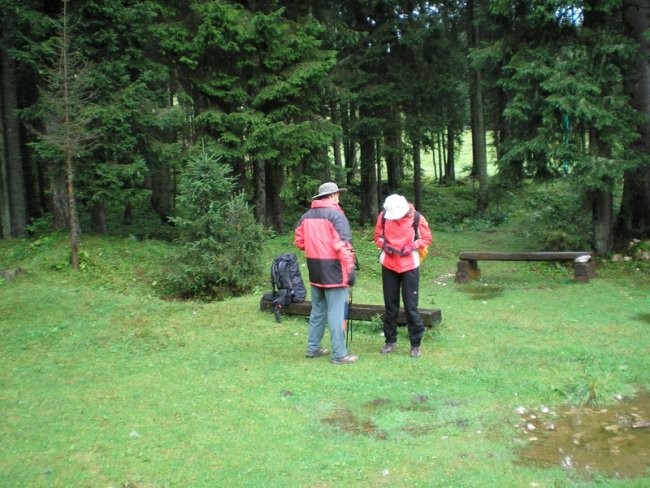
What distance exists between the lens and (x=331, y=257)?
21.8 ft

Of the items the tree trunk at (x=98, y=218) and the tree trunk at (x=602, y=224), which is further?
the tree trunk at (x=98, y=218)

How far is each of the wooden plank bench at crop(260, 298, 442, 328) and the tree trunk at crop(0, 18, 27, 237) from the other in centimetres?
951

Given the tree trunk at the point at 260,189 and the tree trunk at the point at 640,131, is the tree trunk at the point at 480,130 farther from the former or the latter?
the tree trunk at the point at 260,189

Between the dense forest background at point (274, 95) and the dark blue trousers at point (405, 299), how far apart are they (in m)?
5.27

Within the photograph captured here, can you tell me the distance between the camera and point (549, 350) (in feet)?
23.1

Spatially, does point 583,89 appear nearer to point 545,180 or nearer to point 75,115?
point 545,180

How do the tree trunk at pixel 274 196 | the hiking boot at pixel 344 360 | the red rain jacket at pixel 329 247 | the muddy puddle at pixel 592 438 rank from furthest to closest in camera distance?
the tree trunk at pixel 274 196 < the hiking boot at pixel 344 360 < the red rain jacket at pixel 329 247 < the muddy puddle at pixel 592 438

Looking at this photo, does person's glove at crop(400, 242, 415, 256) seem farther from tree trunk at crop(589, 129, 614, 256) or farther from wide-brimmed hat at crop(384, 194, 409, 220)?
tree trunk at crop(589, 129, 614, 256)

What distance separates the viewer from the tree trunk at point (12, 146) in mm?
15469

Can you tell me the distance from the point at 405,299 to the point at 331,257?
3.28 feet

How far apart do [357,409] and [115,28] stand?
11.9 m

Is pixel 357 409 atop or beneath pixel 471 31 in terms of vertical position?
beneath

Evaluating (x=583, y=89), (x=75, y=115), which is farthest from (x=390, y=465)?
(x=75, y=115)

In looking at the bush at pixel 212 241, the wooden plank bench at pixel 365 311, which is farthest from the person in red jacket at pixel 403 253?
the bush at pixel 212 241
